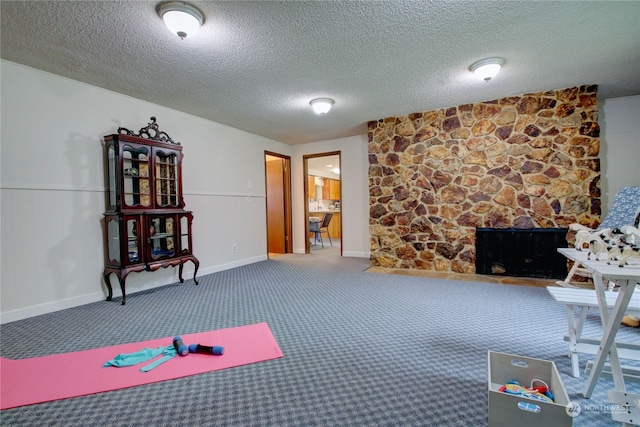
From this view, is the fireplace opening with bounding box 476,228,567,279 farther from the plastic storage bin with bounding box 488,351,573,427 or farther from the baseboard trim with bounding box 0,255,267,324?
the baseboard trim with bounding box 0,255,267,324

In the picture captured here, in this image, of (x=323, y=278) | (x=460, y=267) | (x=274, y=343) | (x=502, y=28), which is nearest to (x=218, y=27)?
(x=502, y=28)

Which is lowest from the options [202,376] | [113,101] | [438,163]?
[202,376]

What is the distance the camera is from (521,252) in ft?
12.5

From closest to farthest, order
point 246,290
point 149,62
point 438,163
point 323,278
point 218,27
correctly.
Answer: point 218,27
point 149,62
point 246,290
point 323,278
point 438,163

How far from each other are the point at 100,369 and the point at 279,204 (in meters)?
4.68

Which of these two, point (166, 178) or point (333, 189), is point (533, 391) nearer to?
point (166, 178)

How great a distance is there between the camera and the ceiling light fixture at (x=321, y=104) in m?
3.66

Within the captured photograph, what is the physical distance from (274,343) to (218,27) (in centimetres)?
232

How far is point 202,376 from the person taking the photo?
169 cm

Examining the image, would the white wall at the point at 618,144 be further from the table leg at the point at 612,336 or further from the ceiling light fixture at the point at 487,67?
the table leg at the point at 612,336

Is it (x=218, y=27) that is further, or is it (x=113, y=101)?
(x=113, y=101)

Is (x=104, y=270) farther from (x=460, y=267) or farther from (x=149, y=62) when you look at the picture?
(x=460, y=267)

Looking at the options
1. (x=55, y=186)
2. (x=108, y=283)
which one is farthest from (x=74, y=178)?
(x=108, y=283)

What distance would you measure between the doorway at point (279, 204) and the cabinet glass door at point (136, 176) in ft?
9.67
